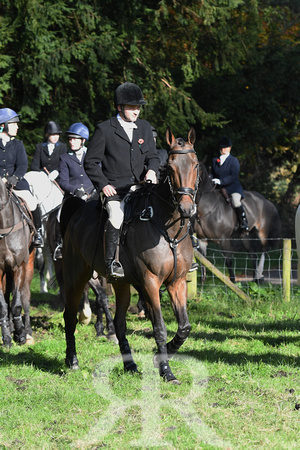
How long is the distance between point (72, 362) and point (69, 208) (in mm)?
1831

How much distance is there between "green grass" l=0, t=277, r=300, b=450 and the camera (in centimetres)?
487

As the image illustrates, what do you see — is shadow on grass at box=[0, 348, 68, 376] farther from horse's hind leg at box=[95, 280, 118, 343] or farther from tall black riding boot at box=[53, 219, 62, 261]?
tall black riding boot at box=[53, 219, 62, 261]

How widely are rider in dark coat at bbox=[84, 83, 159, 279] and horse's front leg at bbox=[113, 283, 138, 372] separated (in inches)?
25.1

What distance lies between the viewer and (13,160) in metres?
9.43

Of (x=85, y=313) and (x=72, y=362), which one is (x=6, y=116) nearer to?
(x=85, y=313)

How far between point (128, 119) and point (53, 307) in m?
5.87

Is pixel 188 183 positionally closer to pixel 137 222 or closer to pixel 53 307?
pixel 137 222

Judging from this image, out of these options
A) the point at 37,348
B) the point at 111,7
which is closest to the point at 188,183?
the point at 37,348

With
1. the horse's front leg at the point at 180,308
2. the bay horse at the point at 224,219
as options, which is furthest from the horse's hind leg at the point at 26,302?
the bay horse at the point at 224,219

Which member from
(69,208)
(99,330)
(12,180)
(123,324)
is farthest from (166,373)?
(12,180)

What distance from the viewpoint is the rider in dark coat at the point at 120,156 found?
6.66 m

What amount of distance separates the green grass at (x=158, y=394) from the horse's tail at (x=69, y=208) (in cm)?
158

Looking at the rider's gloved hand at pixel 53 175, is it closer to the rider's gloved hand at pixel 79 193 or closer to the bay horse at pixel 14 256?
the rider's gloved hand at pixel 79 193

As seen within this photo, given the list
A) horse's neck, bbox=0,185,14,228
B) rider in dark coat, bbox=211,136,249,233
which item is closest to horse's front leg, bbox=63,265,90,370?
horse's neck, bbox=0,185,14,228
